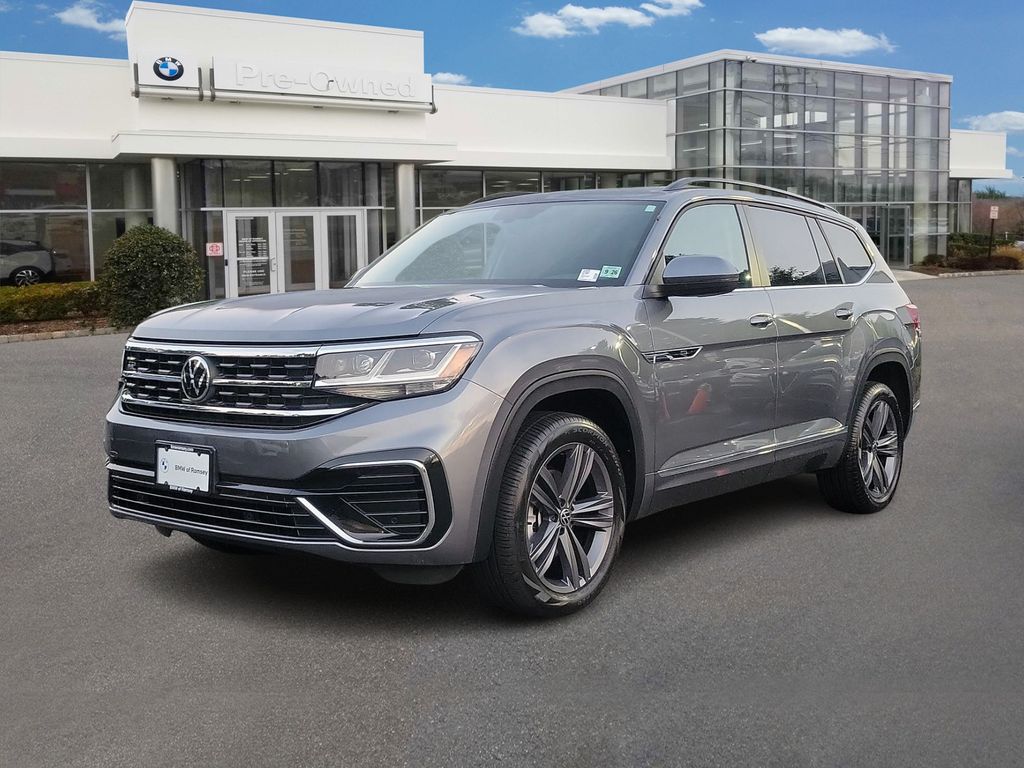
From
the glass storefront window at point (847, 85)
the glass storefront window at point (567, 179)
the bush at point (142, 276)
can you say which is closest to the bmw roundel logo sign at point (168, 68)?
the bush at point (142, 276)

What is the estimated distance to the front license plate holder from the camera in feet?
14.6

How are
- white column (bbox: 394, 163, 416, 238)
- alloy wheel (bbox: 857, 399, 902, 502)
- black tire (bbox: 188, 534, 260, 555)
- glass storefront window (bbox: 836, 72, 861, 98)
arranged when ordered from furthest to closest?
1. glass storefront window (bbox: 836, 72, 861, 98)
2. white column (bbox: 394, 163, 416, 238)
3. alloy wheel (bbox: 857, 399, 902, 502)
4. black tire (bbox: 188, 534, 260, 555)

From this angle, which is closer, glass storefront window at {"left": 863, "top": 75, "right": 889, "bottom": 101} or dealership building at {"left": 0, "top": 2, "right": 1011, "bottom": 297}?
dealership building at {"left": 0, "top": 2, "right": 1011, "bottom": 297}

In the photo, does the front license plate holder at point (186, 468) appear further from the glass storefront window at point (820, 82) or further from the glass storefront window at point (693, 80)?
the glass storefront window at point (820, 82)

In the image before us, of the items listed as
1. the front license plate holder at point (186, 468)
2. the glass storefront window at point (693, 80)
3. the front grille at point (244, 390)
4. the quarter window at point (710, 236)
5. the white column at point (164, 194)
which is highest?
the glass storefront window at point (693, 80)

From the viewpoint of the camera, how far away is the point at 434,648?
14.5ft

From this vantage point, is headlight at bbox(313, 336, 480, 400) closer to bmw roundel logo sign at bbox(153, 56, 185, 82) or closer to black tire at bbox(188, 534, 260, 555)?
black tire at bbox(188, 534, 260, 555)

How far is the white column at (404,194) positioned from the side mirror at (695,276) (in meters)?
24.9

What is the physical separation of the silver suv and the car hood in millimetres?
13

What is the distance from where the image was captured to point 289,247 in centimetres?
2875

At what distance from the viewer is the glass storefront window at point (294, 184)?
28828 millimetres

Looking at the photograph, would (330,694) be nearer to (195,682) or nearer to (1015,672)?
(195,682)

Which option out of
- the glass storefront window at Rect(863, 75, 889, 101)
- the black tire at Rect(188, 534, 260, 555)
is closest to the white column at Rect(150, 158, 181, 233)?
the black tire at Rect(188, 534, 260, 555)

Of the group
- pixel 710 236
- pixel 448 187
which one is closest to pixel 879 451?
pixel 710 236
